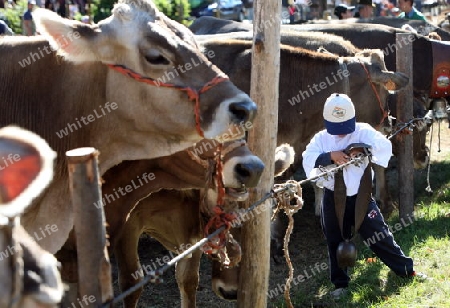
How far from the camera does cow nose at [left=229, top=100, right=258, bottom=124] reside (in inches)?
152

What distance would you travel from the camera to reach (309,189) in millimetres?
9805

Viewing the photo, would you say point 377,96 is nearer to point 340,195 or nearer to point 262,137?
point 340,195

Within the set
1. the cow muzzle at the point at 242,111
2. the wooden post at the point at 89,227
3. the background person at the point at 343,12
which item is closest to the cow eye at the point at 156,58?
the cow muzzle at the point at 242,111

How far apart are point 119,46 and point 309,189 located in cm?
599

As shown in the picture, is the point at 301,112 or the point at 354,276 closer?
the point at 354,276

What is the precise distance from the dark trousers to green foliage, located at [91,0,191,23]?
8409 mm

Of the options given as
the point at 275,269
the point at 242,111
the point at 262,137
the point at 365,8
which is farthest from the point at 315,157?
the point at 365,8

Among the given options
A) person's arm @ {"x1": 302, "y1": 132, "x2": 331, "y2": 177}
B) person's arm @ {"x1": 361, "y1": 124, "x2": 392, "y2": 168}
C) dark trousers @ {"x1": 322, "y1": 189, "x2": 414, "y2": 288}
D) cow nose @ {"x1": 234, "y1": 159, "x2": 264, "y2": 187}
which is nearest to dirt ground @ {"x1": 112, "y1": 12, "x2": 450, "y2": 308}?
dark trousers @ {"x1": 322, "y1": 189, "x2": 414, "y2": 288}

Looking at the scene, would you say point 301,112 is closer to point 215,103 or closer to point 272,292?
point 272,292

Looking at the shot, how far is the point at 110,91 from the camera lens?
14.1 ft

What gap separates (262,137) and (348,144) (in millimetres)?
1317

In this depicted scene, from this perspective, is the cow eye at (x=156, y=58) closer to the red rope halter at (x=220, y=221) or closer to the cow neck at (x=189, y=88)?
the cow neck at (x=189, y=88)

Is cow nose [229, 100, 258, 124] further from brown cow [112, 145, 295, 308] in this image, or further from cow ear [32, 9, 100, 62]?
brown cow [112, 145, 295, 308]

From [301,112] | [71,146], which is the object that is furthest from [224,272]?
[301,112]
